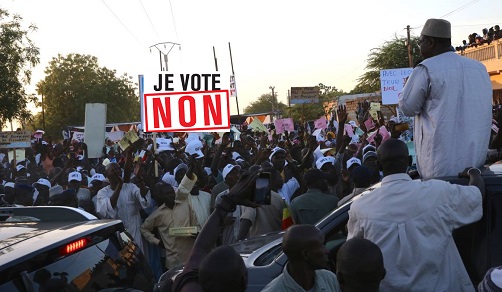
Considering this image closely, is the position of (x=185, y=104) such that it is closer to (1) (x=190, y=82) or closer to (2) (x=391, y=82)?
(1) (x=190, y=82)

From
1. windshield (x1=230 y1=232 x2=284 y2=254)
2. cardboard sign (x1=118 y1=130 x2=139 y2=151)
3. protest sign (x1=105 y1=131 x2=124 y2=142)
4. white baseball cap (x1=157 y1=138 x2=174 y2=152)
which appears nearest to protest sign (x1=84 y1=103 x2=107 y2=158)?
white baseball cap (x1=157 y1=138 x2=174 y2=152)

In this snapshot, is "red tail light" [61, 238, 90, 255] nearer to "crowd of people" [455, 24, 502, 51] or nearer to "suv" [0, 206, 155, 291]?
"suv" [0, 206, 155, 291]

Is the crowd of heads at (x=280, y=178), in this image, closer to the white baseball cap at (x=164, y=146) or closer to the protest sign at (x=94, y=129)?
the white baseball cap at (x=164, y=146)

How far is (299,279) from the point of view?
319cm

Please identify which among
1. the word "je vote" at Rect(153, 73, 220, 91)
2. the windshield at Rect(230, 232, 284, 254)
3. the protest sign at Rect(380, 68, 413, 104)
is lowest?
the windshield at Rect(230, 232, 284, 254)

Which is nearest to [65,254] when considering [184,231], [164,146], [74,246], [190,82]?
[74,246]

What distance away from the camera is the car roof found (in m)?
3.16

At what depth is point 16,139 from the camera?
20688mm

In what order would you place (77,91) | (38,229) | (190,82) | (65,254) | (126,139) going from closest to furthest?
(65,254), (38,229), (190,82), (126,139), (77,91)

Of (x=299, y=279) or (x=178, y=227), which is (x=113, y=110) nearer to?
(x=178, y=227)

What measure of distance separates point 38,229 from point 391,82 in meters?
15.4

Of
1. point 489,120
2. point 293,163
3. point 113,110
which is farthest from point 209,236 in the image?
point 113,110

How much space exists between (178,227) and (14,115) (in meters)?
26.9

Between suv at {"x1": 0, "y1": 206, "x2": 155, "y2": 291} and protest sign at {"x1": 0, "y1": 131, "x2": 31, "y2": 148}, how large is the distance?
16847 mm
